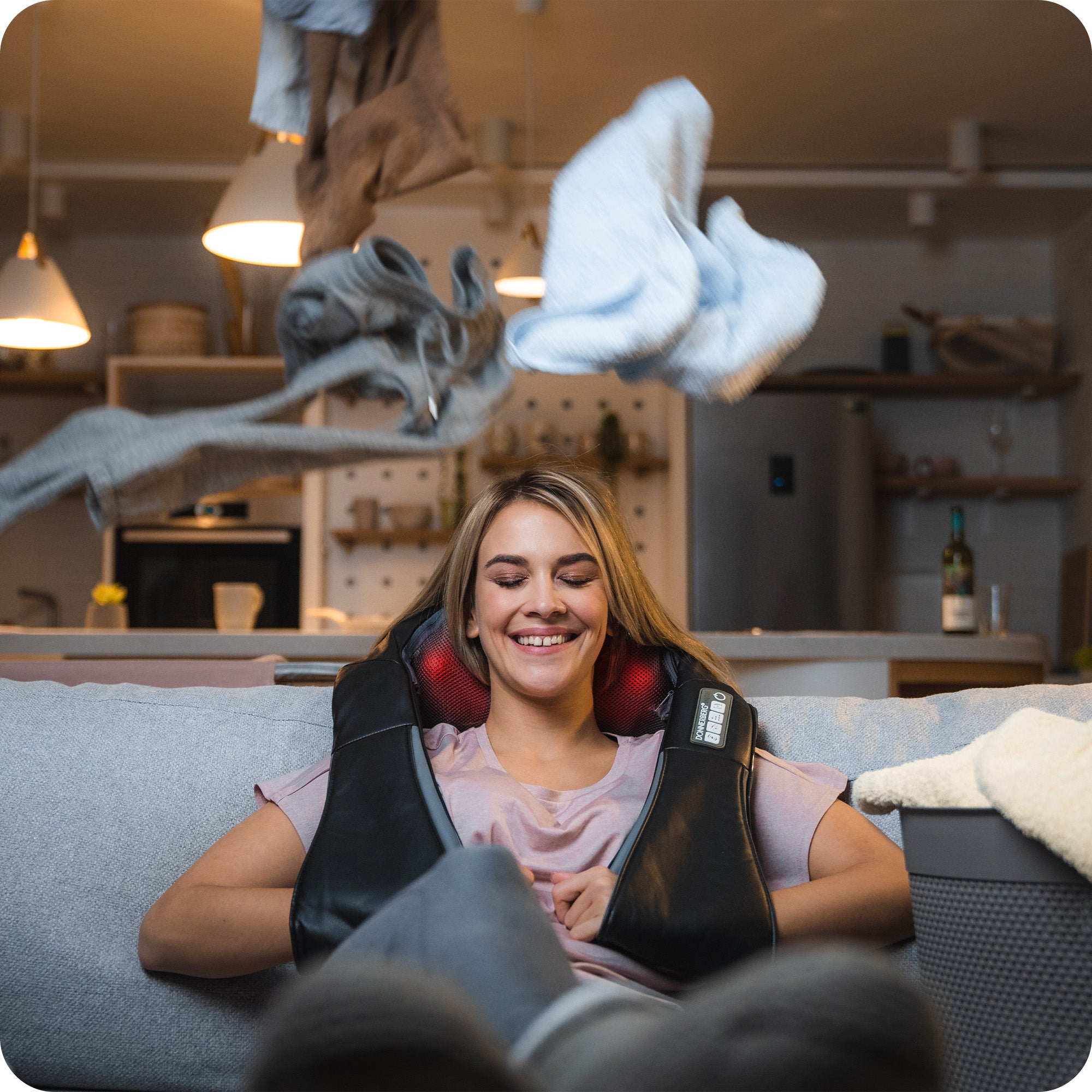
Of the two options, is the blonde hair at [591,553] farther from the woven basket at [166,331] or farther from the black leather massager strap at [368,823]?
the woven basket at [166,331]

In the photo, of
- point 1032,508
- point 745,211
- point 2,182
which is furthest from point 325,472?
point 1032,508

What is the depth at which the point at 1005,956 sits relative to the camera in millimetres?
872

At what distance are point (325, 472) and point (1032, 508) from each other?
10.5 ft

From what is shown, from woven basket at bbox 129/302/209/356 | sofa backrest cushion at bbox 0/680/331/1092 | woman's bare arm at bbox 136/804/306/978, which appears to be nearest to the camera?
woman's bare arm at bbox 136/804/306/978

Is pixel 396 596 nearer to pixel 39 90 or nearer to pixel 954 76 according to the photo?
pixel 39 90

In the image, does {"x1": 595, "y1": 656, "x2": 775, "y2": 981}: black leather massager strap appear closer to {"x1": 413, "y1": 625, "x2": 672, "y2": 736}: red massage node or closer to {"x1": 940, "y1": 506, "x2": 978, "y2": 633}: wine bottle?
{"x1": 413, "y1": 625, "x2": 672, "y2": 736}: red massage node

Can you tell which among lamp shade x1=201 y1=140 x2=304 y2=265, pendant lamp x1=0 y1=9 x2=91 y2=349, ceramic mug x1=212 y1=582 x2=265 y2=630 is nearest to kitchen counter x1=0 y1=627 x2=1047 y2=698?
ceramic mug x1=212 y1=582 x2=265 y2=630

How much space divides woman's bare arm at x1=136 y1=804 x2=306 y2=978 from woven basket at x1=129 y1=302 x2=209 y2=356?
→ 3903 mm

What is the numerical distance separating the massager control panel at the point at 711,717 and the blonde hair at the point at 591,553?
0.37 feet

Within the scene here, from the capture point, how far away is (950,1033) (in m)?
0.90

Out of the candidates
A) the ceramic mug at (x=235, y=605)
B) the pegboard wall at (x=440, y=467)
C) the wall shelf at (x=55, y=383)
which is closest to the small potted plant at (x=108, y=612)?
the ceramic mug at (x=235, y=605)

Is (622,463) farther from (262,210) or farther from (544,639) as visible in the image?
(544,639)

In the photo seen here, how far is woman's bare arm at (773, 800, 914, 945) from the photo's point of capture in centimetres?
126

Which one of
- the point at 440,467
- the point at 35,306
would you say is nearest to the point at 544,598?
the point at 35,306
